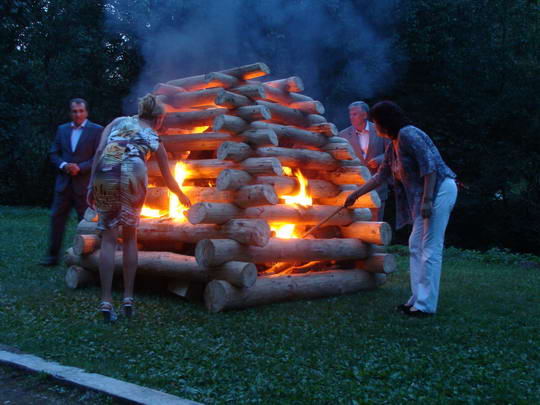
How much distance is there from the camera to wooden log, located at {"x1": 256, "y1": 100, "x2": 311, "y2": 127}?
7585mm

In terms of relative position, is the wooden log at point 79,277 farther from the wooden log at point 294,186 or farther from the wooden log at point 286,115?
the wooden log at point 286,115

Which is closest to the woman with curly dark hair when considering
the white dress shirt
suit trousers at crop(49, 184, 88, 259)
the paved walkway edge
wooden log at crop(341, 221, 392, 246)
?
wooden log at crop(341, 221, 392, 246)

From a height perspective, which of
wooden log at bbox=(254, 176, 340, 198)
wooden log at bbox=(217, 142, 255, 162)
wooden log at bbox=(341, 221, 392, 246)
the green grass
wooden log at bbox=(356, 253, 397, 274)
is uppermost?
wooden log at bbox=(217, 142, 255, 162)

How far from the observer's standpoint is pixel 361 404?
358 centimetres

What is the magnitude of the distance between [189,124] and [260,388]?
455 cm

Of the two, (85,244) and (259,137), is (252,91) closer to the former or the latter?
(259,137)

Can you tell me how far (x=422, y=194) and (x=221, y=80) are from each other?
267 centimetres

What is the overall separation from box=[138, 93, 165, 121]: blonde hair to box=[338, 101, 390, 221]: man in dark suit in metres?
3.55

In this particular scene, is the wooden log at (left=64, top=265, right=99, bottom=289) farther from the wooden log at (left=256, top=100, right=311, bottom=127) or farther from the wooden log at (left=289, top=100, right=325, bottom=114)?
the wooden log at (left=289, top=100, right=325, bottom=114)

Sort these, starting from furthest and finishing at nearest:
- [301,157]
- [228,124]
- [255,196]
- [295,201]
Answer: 1. [295,201]
2. [301,157]
3. [228,124]
4. [255,196]

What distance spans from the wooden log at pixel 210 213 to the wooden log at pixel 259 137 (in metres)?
0.82

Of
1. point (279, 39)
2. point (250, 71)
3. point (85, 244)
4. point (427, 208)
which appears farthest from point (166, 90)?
point (279, 39)

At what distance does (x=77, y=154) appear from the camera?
28.6ft

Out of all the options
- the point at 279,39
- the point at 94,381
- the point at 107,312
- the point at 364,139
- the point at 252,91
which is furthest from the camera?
the point at 279,39
